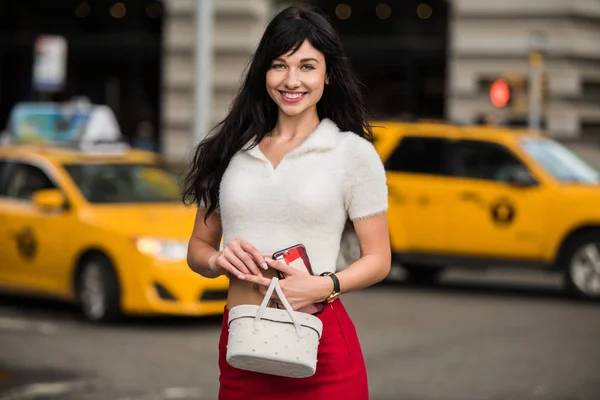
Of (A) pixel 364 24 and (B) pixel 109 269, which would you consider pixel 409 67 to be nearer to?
(A) pixel 364 24

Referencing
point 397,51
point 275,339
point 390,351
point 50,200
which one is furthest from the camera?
point 397,51

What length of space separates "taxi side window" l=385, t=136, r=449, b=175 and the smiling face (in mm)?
10937

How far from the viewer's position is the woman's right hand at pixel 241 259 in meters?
3.79

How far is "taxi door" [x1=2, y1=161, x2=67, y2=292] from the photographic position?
11914 mm

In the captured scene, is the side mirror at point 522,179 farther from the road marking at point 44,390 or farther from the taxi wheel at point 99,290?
the road marking at point 44,390

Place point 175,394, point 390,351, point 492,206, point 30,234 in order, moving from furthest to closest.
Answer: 1. point 492,206
2. point 30,234
3. point 390,351
4. point 175,394

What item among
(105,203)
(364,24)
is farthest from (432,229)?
(364,24)

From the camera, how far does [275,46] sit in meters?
3.99

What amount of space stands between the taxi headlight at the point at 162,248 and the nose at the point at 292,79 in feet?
23.5

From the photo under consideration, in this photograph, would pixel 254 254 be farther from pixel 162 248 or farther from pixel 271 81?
pixel 162 248

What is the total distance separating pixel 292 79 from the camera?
3979 mm

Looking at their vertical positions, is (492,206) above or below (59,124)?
below

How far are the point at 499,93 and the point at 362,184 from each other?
18.0 metres

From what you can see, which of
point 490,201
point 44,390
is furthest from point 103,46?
point 44,390
